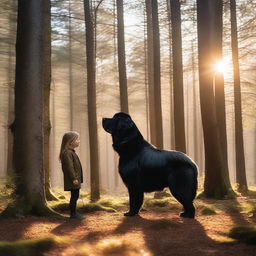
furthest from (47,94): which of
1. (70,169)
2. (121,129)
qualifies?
(121,129)

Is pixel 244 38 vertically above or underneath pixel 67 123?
above

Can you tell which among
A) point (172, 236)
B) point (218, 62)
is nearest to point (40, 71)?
point (172, 236)

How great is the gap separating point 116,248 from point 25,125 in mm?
3997

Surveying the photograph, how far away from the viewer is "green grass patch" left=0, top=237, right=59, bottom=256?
15.1 ft

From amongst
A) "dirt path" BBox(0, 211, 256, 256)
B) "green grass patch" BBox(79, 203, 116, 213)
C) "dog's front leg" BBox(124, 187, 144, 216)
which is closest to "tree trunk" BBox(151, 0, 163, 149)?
"green grass patch" BBox(79, 203, 116, 213)

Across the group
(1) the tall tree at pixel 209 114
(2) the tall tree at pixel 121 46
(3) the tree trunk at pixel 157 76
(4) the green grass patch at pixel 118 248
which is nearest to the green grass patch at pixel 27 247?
(4) the green grass patch at pixel 118 248

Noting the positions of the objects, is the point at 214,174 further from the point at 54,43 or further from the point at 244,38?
the point at 54,43

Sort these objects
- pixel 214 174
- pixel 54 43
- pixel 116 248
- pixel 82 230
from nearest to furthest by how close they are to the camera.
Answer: pixel 116 248 < pixel 82 230 < pixel 214 174 < pixel 54 43

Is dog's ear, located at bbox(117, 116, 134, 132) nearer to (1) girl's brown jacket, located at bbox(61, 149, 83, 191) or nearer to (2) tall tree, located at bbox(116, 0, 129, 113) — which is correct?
(1) girl's brown jacket, located at bbox(61, 149, 83, 191)

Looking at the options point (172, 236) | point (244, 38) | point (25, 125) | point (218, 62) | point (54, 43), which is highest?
point (54, 43)

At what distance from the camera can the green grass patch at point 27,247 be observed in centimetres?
462

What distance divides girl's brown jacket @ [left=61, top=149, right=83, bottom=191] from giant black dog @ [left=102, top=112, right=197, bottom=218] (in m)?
0.94

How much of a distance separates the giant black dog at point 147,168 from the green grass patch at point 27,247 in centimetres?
302

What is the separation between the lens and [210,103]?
41.1ft
